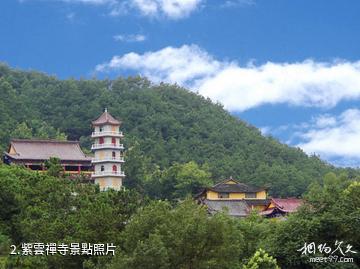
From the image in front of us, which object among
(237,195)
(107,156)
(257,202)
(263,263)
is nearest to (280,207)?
(257,202)

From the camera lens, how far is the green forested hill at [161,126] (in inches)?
2972

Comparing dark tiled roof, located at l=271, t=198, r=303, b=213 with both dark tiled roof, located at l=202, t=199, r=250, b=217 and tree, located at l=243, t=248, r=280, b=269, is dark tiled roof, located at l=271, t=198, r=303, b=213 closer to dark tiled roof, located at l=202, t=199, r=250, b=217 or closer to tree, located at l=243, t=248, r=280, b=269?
dark tiled roof, located at l=202, t=199, r=250, b=217

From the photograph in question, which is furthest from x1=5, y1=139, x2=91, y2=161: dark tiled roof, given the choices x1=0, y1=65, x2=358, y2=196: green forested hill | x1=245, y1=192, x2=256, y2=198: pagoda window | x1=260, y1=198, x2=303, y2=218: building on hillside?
x1=260, y1=198, x2=303, y2=218: building on hillside

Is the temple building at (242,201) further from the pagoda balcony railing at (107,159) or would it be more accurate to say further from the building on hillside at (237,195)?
the pagoda balcony railing at (107,159)

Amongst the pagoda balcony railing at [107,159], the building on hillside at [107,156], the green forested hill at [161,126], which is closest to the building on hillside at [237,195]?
the building on hillside at [107,156]

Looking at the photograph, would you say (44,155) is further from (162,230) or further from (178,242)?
(178,242)

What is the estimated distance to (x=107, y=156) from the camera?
182ft

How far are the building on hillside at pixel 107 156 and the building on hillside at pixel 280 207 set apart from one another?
491 inches

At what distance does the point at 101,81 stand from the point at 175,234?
83748 mm

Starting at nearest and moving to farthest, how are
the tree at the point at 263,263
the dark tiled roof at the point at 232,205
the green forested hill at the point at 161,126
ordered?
the tree at the point at 263,263 → the dark tiled roof at the point at 232,205 → the green forested hill at the point at 161,126

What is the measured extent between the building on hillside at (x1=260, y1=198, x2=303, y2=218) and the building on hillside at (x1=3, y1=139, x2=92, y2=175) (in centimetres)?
1536

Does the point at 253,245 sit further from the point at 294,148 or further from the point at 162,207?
the point at 294,148

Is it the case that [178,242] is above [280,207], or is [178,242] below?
below

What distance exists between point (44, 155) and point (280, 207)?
20.3 m
